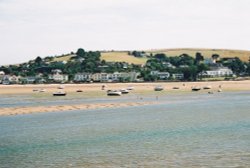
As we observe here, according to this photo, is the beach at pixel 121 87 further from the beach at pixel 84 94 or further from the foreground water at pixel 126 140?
the foreground water at pixel 126 140

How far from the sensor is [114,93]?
A: 113375 millimetres

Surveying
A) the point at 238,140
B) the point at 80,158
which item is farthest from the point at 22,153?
the point at 238,140

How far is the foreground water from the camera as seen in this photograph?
98.8 ft

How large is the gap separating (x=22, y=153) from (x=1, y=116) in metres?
29.7

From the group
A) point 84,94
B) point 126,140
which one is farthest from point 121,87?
point 126,140

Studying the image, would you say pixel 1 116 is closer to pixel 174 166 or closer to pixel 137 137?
pixel 137 137

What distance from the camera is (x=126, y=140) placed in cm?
3891

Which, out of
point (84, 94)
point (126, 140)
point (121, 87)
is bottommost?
point (121, 87)

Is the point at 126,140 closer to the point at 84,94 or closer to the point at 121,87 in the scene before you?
the point at 84,94

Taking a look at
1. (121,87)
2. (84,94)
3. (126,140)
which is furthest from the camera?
(121,87)

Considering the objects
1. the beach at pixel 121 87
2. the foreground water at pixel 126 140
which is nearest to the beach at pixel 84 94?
the beach at pixel 121 87

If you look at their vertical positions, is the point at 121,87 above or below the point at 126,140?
below

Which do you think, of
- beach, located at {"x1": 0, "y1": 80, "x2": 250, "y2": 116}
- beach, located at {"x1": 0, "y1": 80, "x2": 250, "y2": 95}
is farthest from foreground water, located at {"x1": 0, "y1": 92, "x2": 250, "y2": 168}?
beach, located at {"x1": 0, "y1": 80, "x2": 250, "y2": 95}

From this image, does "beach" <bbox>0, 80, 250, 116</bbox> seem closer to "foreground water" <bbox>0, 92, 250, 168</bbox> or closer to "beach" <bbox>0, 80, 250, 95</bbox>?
"beach" <bbox>0, 80, 250, 95</bbox>
